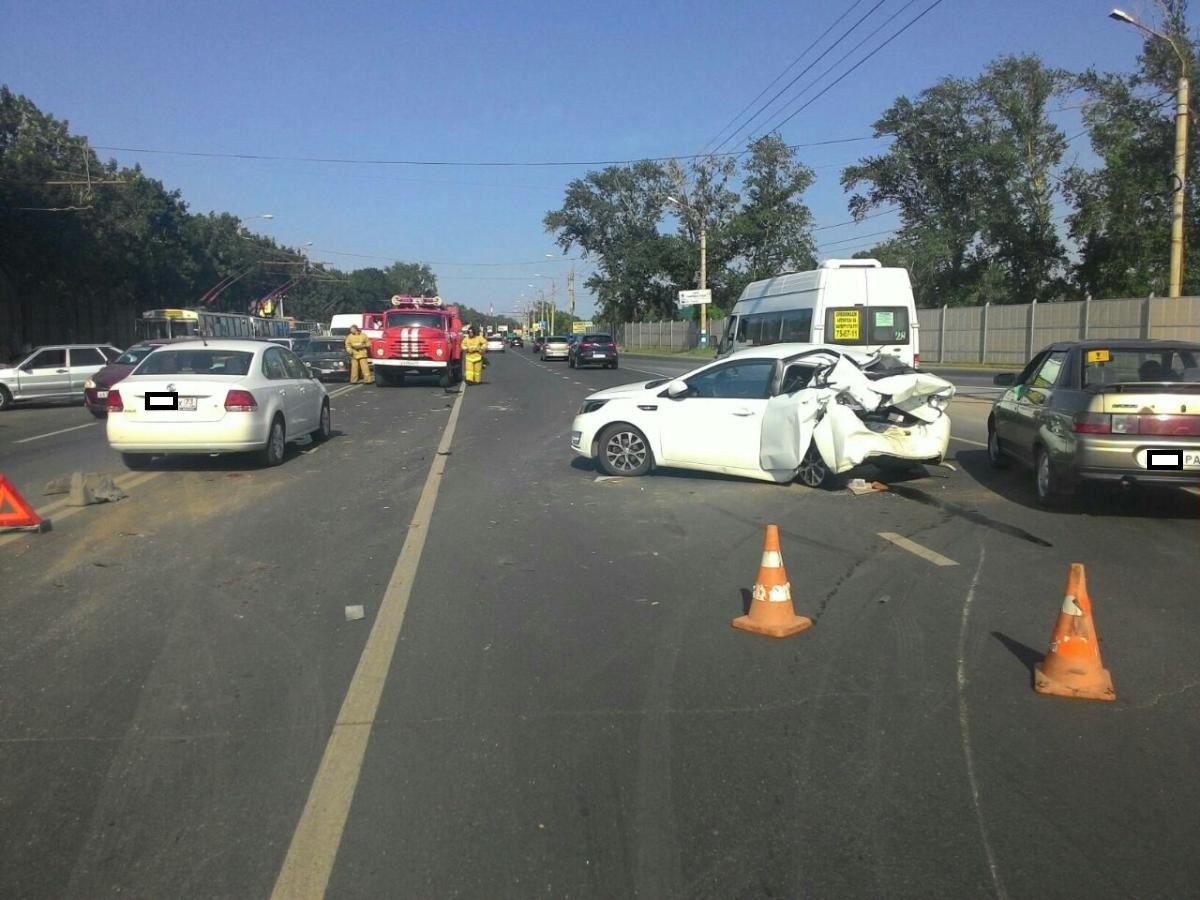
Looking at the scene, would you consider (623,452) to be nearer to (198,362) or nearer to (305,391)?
(305,391)

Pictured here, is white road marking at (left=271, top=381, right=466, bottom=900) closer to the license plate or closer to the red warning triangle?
the red warning triangle

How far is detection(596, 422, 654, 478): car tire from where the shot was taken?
1162 centimetres

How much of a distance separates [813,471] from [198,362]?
7535 millimetres

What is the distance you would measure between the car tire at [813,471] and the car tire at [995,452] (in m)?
2.55

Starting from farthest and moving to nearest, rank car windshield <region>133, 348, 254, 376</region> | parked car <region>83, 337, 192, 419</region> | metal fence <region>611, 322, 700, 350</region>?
metal fence <region>611, 322, 700, 350</region> → parked car <region>83, 337, 192, 419</region> → car windshield <region>133, 348, 254, 376</region>

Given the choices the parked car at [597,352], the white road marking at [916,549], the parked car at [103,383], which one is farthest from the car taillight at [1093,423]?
the parked car at [597,352]

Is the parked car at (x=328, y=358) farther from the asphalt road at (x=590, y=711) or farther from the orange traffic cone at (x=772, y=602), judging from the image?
the orange traffic cone at (x=772, y=602)

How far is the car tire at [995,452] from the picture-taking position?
12.2m

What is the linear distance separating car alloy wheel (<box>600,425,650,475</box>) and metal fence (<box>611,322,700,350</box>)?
5044cm

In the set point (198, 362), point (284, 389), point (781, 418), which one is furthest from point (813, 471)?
point (198, 362)

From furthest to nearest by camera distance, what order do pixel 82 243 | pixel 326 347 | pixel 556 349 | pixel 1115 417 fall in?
pixel 556 349 < pixel 82 243 < pixel 326 347 < pixel 1115 417

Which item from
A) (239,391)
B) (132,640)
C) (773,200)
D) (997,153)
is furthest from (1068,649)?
(773,200)

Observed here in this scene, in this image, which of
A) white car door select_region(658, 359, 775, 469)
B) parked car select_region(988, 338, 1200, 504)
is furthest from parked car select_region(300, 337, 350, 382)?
parked car select_region(988, 338, 1200, 504)

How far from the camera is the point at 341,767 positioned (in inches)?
169
